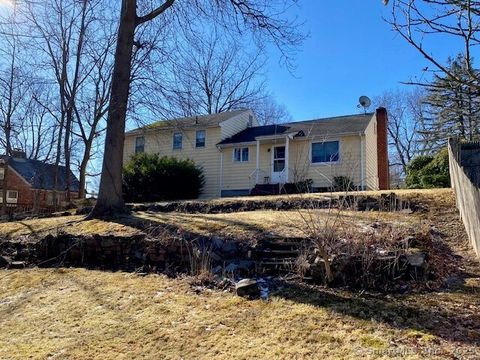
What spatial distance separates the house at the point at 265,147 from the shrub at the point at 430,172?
1382mm

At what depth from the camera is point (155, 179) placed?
63.7 feet

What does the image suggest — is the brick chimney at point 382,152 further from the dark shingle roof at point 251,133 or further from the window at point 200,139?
the window at point 200,139

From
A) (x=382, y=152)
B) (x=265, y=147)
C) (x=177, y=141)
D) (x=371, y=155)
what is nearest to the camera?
(x=382, y=152)

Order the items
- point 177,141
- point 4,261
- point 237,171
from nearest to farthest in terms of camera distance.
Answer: point 4,261, point 237,171, point 177,141

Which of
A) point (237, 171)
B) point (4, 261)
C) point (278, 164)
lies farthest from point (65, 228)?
point (237, 171)

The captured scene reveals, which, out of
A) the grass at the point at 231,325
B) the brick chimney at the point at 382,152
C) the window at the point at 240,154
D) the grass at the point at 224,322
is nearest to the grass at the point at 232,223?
the grass at the point at 224,322

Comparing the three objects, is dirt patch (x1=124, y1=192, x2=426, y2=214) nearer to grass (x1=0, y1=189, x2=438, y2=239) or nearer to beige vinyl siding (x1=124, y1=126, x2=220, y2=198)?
grass (x1=0, y1=189, x2=438, y2=239)

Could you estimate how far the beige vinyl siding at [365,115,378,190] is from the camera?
1964 cm

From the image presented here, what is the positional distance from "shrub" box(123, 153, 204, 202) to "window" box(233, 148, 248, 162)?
293cm

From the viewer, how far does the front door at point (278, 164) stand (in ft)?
66.9

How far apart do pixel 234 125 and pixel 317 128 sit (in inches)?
205

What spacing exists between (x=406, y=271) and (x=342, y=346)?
212 cm

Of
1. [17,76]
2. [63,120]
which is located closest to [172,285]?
[17,76]

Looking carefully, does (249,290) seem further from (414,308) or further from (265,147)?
(265,147)
